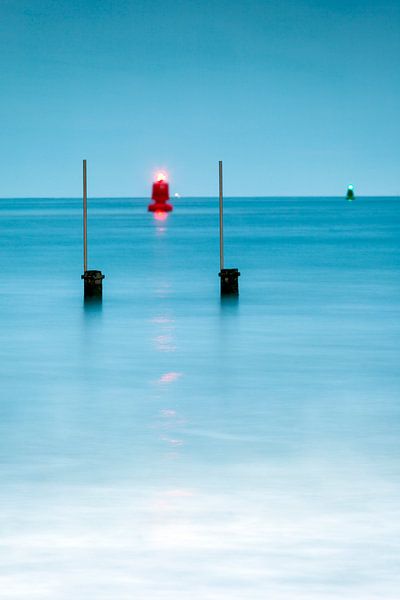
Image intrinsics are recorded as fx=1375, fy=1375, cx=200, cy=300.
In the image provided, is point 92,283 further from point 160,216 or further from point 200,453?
point 160,216

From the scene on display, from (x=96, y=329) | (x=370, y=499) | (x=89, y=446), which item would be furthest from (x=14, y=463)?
(x=96, y=329)

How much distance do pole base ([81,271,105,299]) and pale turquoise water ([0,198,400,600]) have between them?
1.67 ft

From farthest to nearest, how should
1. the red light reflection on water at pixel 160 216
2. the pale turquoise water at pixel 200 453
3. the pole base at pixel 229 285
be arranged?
1. the red light reflection on water at pixel 160 216
2. the pole base at pixel 229 285
3. the pale turquoise water at pixel 200 453

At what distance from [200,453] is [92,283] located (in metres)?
11.4

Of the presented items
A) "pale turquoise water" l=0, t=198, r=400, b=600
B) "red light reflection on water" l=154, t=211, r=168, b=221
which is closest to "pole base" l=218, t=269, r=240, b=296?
"pale turquoise water" l=0, t=198, r=400, b=600

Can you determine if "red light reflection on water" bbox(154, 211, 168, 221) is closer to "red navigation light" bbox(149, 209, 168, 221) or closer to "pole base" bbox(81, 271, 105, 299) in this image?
"red navigation light" bbox(149, 209, 168, 221)

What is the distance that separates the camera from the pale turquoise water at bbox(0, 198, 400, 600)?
5109mm

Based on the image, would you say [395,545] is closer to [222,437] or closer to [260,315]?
[222,437]

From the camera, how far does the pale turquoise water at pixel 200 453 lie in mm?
5109

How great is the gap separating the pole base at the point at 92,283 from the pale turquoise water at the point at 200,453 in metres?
0.51

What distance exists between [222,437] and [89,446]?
2.73ft

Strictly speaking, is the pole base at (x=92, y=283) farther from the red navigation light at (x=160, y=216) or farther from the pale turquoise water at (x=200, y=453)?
the red navigation light at (x=160, y=216)

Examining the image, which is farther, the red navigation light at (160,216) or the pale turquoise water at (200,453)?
the red navigation light at (160,216)

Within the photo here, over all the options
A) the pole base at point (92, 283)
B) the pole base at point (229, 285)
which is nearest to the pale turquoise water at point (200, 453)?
the pole base at point (92, 283)
